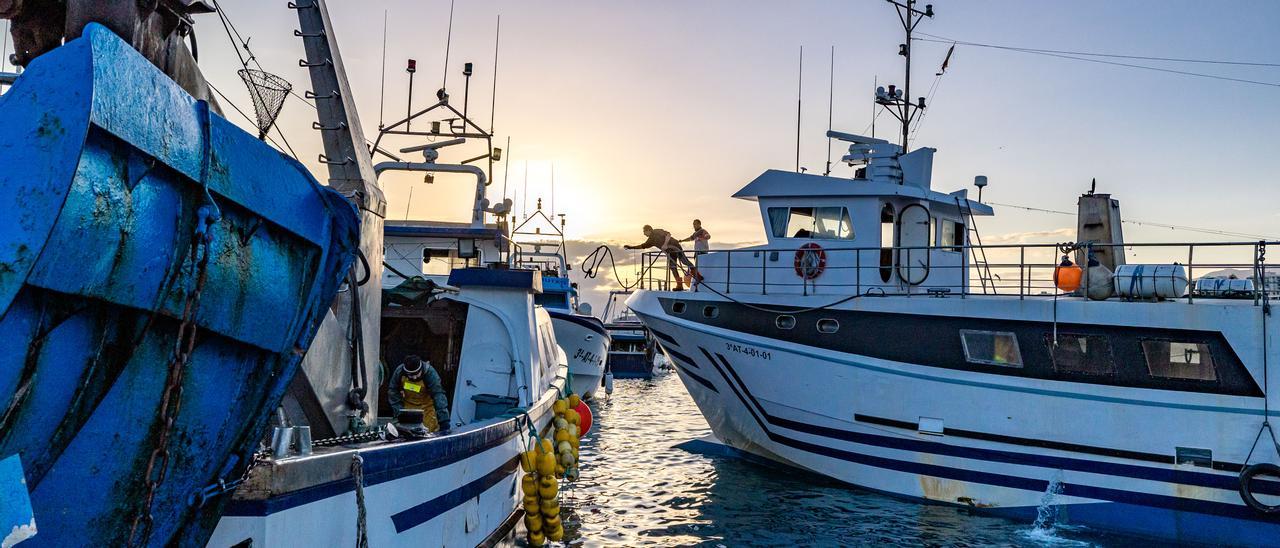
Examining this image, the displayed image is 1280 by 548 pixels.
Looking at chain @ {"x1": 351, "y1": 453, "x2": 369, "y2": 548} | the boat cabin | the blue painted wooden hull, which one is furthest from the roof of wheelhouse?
the blue painted wooden hull

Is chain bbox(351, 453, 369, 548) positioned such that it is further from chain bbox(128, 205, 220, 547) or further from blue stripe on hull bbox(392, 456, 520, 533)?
chain bbox(128, 205, 220, 547)

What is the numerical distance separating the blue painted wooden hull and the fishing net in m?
2.74

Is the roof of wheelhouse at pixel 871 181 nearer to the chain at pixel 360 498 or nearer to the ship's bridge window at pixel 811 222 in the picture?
the ship's bridge window at pixel 811 222

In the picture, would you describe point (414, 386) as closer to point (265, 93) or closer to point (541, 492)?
point (541, 492)

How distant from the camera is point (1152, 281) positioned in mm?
12242

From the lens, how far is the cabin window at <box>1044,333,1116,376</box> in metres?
12.2

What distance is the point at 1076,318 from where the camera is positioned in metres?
12.4

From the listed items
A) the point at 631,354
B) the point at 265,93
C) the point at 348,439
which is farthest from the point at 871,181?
the point at 631,354

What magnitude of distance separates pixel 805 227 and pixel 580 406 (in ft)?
17.5

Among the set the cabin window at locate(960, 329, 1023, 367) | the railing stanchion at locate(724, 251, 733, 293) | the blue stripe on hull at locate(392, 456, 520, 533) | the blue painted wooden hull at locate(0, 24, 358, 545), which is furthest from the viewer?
the railing stanchion at locate(724, 251, 733, 293)

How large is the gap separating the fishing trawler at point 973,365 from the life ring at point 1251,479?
0.07 ft

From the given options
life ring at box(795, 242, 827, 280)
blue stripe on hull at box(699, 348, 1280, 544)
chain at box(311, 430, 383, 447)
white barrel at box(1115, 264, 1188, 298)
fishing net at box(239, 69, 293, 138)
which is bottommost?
blue stripe on hull at box(699, 348, 1280, 544)

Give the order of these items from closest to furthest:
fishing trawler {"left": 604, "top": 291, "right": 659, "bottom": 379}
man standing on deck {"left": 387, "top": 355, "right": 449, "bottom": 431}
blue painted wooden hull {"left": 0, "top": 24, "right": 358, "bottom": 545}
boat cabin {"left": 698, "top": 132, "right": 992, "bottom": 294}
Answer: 1. blue painted wooden hull {"left": 0, "top": 24, "right": 358, "bottom": 545}
2. man standing on deck {"left": 387, "top": 355, "right": 449, "bottom": 431}
3. boat cabin {"left": 698, "top": 132, "right": 992, "bottom": 294}
4. fishing trawler {"left": 604, "top": 291, "right": 659, "bottom": 379}

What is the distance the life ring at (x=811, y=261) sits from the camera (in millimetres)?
15203
